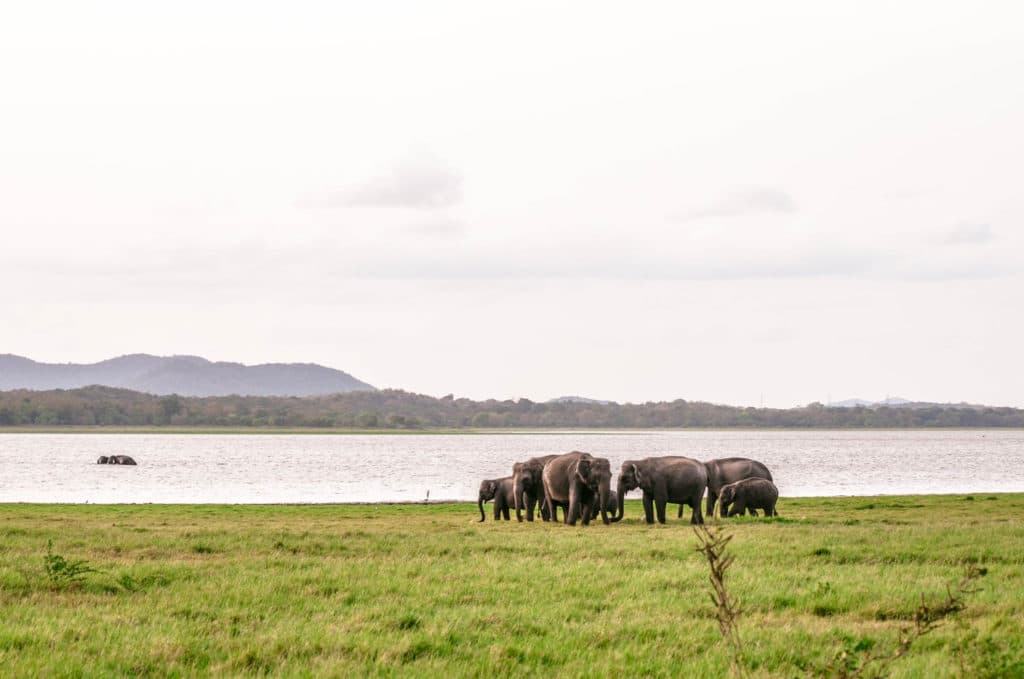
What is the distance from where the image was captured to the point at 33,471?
96.1 meters

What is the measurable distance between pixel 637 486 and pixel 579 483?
1962 mm

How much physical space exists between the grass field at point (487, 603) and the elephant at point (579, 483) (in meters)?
7.07

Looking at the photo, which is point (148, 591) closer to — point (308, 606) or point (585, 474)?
point (308, 606)

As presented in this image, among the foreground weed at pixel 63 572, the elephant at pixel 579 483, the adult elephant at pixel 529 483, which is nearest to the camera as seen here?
the foreground weed at pixel 63 572

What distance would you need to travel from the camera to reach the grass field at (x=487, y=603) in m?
11.0

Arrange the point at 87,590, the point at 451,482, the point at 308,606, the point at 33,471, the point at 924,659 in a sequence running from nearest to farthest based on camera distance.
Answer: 1. the point at 924,659
2. the point at 308,606
3. the point at 87,590
4. the point at 451,482
5. the point at 33,471

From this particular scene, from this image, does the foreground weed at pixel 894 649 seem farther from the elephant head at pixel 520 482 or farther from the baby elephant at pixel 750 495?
the elephant head at pixel 520 482

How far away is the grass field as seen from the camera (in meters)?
11.0

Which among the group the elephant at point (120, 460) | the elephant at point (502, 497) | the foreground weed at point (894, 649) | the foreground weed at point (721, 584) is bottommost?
the elephant at point (120, 460)

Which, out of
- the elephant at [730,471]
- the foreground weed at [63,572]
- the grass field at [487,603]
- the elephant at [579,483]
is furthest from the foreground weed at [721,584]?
the elephant at [730,471]

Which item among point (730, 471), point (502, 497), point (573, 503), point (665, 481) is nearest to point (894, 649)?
point (573, 503)

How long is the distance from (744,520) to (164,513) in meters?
22.6

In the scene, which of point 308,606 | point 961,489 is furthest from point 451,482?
point 308,606

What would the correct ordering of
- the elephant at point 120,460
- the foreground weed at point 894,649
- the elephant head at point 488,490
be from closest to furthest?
the foreground weed at point 894,649
the elephant head at point 488,490
the elephant at point 120,460
